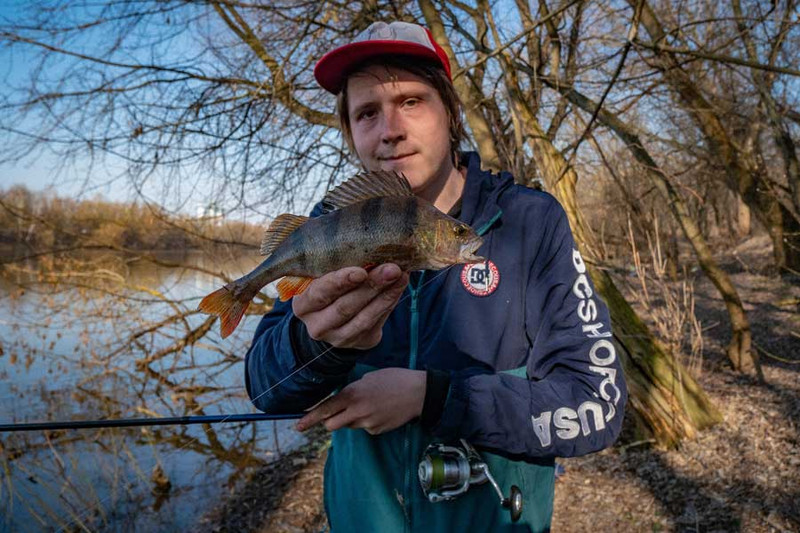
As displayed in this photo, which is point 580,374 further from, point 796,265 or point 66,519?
point 796,265

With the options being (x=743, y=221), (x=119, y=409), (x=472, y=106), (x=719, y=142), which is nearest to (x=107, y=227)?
(x=119, y=409)

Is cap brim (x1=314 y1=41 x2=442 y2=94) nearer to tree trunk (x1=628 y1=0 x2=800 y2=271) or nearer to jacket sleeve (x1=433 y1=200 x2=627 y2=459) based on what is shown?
jacket sleeve (x1=433 y1=200 x2=627 y2=459)

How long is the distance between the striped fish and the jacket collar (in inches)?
16.6

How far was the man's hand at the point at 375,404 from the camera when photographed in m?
1.54

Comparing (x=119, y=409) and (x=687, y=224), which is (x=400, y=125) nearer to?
(x=687, y=224)

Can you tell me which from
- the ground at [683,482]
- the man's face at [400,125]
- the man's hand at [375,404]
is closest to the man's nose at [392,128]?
the man's face at [400,125]

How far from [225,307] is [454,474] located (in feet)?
3.06

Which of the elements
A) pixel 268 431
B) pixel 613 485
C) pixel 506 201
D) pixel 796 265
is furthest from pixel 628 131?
pixel 796 265

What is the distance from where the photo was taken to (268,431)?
27.2 feet

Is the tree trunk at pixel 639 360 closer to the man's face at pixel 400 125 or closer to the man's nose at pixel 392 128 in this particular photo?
the man's face at pixel 400 125

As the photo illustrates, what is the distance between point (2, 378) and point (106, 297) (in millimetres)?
2880

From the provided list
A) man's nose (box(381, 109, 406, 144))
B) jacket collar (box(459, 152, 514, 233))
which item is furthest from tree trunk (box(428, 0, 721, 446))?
man's nose (box(381, 109, 406, 144))

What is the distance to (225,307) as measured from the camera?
67.7 inches

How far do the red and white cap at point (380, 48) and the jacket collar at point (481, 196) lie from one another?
48 cm
